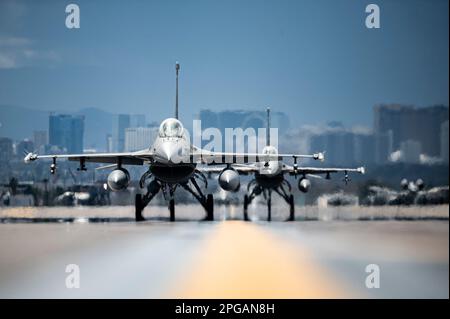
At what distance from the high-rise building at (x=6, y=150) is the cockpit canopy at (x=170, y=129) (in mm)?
7962

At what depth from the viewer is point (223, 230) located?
82.4 ft

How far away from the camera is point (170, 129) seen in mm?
28594

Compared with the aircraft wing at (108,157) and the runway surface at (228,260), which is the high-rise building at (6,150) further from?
the runway surface at (228,260)

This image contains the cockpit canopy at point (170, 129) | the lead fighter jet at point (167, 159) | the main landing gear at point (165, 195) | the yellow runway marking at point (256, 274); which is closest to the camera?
Result: the yellow runway marking at point (256, 274)

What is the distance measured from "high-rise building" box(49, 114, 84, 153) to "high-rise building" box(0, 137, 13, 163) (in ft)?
15.3

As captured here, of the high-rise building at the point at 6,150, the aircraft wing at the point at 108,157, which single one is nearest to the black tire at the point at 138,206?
the aircraft wing at the point at 108,157

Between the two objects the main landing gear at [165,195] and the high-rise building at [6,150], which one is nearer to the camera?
the high-rise building at [6,150]

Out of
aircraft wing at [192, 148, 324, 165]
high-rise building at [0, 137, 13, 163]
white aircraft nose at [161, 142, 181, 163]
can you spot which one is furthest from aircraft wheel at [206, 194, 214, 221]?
high-rise building at [0, 137, 13, 163]

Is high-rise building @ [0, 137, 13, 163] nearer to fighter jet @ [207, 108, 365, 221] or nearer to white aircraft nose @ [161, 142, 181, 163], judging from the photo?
white aircraft nose @ [161, 142, 181, 163]

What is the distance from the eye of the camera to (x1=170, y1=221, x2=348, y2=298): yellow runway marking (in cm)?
1172

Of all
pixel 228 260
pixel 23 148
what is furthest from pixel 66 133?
pixel 228 260

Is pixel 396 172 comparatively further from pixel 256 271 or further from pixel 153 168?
pixel 256 271

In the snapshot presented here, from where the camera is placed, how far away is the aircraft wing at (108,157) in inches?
1152
